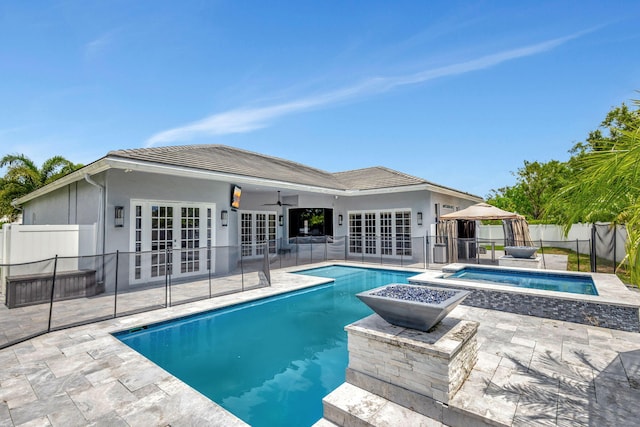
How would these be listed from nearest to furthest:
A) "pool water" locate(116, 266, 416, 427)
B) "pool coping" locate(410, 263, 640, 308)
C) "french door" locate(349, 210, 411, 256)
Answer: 1. "pool water" locate(116, 266, 416, 427)
2. "pool coping" locate(410, 263, 640, 308)
3. "french door" locate(349, 210, 411, 256)

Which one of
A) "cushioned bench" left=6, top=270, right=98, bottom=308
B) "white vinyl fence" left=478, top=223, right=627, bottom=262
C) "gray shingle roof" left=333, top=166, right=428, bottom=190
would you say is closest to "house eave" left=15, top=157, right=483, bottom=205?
"gray shingle roof" left=333, top=166, right=428, bottom=190

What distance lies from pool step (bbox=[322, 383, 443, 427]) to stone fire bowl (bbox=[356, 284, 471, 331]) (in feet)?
2.73

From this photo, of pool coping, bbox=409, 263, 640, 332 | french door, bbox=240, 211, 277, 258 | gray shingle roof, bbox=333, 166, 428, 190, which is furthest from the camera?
french door, bbox=240, 211, 277, 258

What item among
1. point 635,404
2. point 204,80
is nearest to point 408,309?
point 635,404

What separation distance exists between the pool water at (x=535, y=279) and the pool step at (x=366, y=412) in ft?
21.5

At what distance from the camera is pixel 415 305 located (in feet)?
10.8

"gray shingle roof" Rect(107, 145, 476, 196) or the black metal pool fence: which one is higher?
"gray shingle roof" Rect(107, 145, 476, 196)

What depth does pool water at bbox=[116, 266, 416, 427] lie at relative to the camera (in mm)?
3719

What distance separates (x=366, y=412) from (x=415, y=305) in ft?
3.77

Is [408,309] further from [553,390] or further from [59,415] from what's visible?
[59,415]

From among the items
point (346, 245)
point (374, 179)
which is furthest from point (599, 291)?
point (374, 179)

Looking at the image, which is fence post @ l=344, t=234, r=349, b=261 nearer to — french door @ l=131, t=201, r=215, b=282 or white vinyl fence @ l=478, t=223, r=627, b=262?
white vinyl fence @ l=478, t=223, r=627, b=262

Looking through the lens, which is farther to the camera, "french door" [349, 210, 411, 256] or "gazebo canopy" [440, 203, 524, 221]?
"french door" [349, 210, 411, 256]

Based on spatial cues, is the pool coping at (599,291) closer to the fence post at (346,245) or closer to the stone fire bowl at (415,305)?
the stone fire bowl at (415,305)
